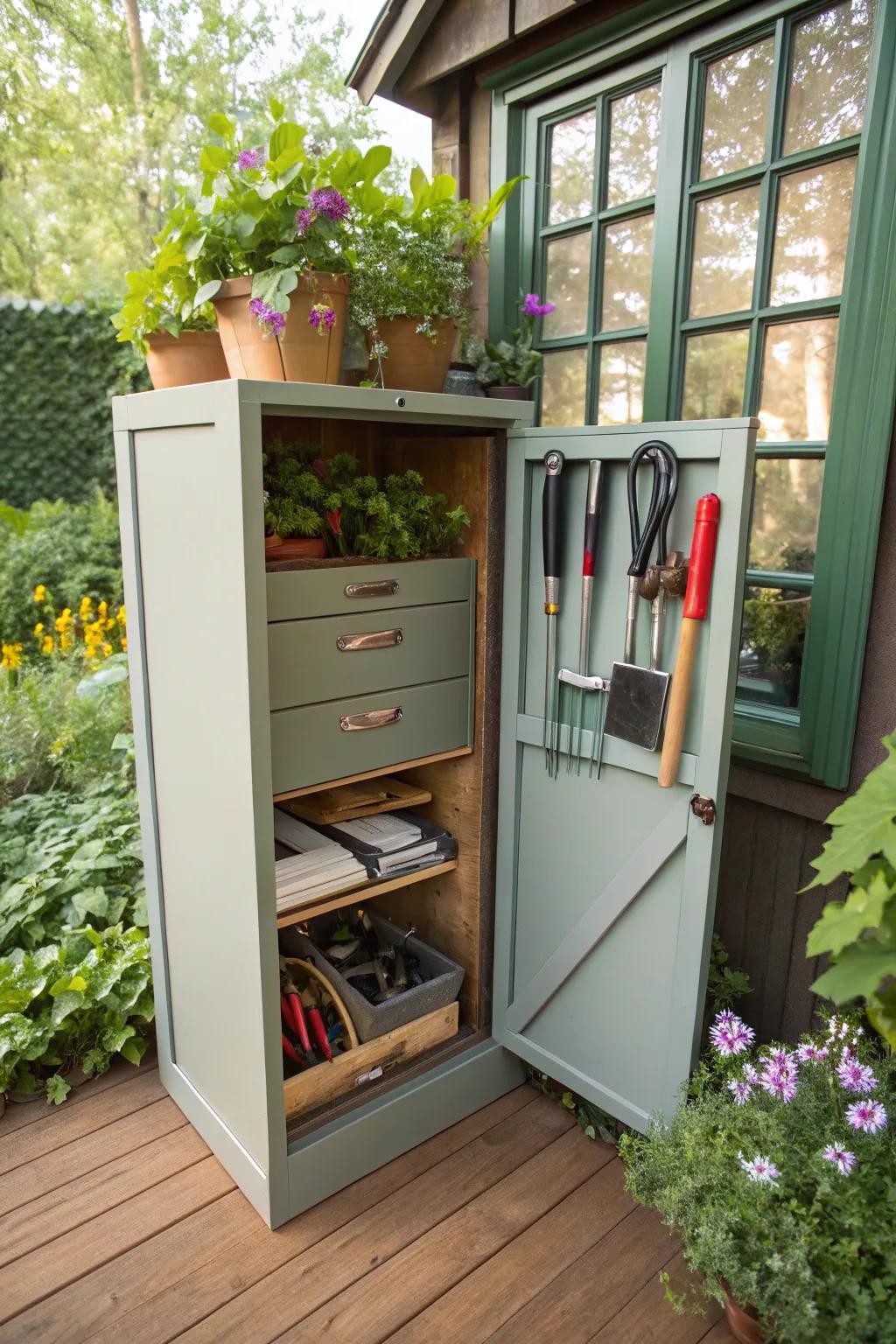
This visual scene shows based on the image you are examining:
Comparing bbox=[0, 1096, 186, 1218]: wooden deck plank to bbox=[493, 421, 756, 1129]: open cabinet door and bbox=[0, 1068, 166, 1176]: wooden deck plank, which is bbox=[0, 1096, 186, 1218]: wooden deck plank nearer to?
bbox=[0, 1068, 166, 1176]: wooden deck plank

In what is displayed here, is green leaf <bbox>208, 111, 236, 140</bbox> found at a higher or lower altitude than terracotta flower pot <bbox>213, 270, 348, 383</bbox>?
higher

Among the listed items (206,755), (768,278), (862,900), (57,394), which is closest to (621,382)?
(768,278)

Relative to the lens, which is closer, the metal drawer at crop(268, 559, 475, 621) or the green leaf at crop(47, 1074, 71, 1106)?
the metal drawer at crop(268, 559, 475, 621)

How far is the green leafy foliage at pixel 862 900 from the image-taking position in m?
1.12

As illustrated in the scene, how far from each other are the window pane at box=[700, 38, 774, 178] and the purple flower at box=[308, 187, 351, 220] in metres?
0.91

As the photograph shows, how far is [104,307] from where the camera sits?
6.47 m

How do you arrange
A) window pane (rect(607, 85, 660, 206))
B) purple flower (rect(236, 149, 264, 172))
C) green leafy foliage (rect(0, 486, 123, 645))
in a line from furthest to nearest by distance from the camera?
green leafy foliage (rect(0, 486, 123, 645)), window pane (rect(607, 85, 660, 206)), purple flower (rect(236, 149, 264, 172))

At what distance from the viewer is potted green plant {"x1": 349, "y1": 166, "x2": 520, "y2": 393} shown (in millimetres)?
1732

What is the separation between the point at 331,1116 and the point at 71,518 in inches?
207

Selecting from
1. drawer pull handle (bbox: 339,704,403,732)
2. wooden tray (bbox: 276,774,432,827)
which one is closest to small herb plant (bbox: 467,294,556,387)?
drawer pull handle (bbox: 339,704,403,732)

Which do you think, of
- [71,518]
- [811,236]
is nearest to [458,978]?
[811,236]

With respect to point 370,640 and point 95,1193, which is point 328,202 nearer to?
point 370,640

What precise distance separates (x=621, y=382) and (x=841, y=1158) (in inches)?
69.1

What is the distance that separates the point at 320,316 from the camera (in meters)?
1.58
